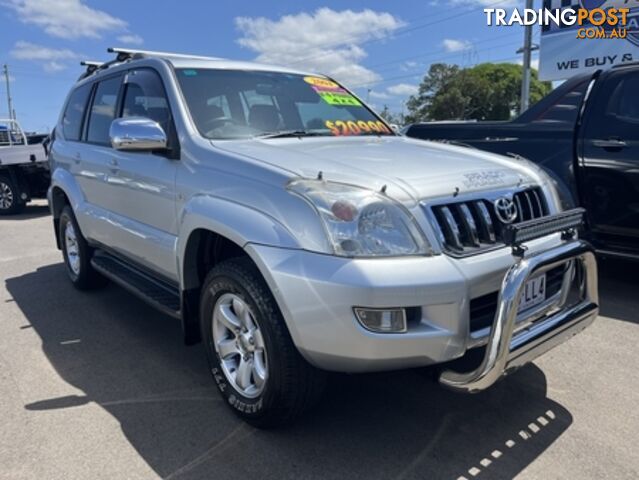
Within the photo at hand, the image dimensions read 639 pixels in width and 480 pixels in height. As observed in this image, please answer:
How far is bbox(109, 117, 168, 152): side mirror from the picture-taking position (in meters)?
3.02

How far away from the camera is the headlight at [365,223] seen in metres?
2.18

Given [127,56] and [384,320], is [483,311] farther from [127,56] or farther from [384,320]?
[127,56]

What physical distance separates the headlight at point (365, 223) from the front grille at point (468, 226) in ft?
0.48

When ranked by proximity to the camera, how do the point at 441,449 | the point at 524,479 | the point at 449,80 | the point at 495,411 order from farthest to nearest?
the point at 449,80 < the point at 495,411 < the point at 441,449 < the point at 524,479

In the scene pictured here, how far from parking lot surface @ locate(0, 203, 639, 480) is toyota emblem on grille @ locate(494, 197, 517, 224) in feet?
3.31

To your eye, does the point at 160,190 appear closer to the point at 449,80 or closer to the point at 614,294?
the point at 614,294

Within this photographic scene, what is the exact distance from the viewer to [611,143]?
448 cm

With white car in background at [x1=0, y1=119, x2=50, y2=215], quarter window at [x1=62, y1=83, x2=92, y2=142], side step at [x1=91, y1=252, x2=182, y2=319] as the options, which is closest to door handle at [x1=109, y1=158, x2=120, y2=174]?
side step at [x1=91, y1=252, x2=182, y2=319]

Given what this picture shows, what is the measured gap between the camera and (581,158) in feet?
15.2

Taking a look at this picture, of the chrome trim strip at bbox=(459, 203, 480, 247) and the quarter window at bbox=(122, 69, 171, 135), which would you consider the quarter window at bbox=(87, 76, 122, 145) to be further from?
the chrome trim strip at bbox=(459, 203, 480, 247)

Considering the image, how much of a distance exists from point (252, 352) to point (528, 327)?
1288mm

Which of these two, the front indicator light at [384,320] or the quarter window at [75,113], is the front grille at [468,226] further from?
the quarter window at [75,113]

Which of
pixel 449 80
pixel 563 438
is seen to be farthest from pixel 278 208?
pixel 449 80

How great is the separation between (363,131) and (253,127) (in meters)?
0.90
